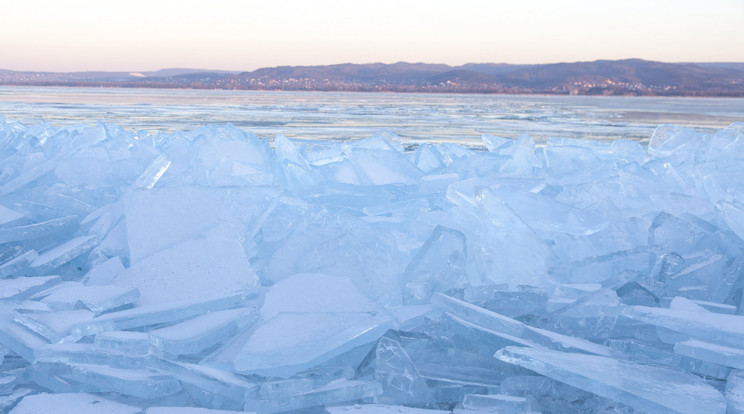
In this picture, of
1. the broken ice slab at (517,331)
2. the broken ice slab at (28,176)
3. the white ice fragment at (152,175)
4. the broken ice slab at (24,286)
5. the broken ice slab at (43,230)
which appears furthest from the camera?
the broken ice slab at (28,176)

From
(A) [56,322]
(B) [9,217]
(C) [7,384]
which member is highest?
(B) [9,217]

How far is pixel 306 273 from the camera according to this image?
92.3 inches

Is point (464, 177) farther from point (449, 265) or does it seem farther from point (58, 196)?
point (58, 196)

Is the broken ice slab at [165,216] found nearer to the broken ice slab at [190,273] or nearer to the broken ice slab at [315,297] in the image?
the broken ice slab at [190,273]

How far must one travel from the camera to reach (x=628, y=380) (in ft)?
5.32

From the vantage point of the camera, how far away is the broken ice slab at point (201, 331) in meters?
1.81

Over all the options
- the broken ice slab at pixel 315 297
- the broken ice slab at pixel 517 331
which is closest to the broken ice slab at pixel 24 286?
the broken ice slab at pixel 315 297

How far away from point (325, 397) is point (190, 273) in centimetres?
89

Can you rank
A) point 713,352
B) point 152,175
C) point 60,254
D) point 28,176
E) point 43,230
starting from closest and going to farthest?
point 713,352 → point 60,254 → point 43,230 → point 152,175 → point 28,176

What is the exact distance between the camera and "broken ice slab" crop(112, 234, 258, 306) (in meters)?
2.23

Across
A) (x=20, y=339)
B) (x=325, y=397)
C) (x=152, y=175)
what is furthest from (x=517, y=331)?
(x=152, y=175)

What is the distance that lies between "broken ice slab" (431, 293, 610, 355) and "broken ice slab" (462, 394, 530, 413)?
0.82ft

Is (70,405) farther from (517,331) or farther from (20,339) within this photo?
(517,331)

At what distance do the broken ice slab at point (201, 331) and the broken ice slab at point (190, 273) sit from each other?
19 centimetres
